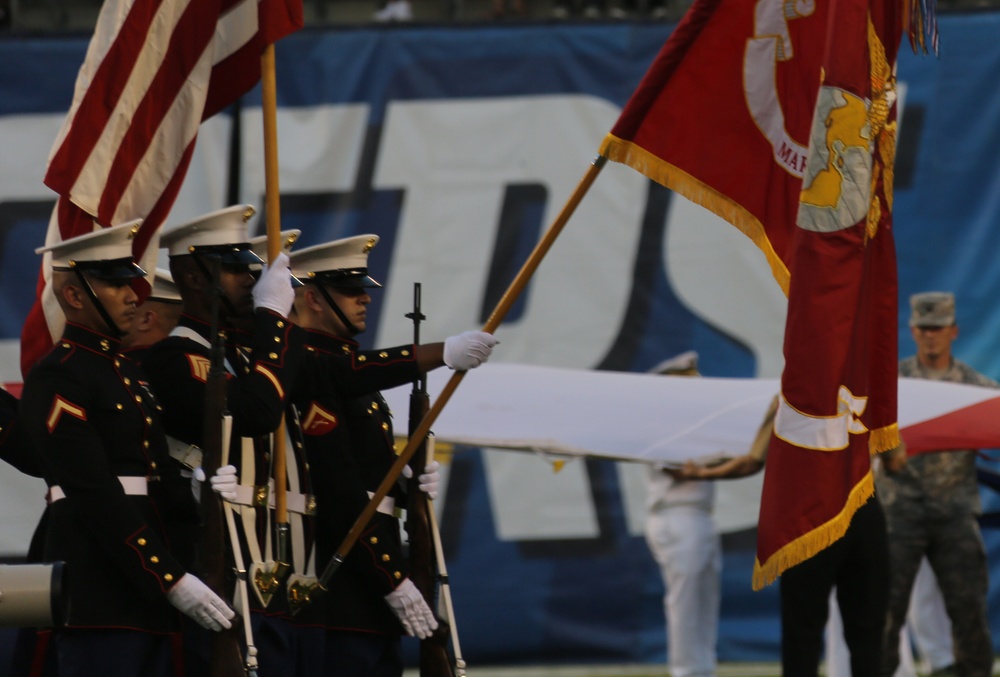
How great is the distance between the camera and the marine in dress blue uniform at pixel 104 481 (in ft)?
12.9

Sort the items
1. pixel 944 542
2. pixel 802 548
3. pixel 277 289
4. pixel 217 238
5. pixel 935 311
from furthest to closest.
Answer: pixel 935 311
pixel 944 542
pixel 217 238
pixel 277 289
pixel 802 548

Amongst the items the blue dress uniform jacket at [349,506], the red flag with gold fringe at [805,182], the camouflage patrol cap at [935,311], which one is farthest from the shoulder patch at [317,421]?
the camouflage patrol cap at [935,311]

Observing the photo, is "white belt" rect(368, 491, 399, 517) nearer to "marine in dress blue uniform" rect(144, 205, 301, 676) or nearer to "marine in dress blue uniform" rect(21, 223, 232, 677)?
"marine in dress blue uniform" rect(144, 205, 301, 676)

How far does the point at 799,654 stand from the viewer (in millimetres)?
5672

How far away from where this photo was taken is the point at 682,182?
15.3ft

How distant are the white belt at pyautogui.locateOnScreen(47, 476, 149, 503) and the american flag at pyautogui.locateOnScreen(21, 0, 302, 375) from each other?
72cm

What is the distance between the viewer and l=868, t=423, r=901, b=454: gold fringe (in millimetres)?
4719

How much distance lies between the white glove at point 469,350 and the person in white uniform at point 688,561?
3.10m

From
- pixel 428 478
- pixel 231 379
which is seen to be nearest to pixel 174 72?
pixel 231 379

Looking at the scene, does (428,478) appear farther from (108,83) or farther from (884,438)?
(108,83)

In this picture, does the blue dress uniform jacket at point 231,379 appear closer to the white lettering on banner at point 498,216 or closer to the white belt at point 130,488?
the white belt at point 130,488

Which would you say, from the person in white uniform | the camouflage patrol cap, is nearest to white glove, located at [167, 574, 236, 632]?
the person in white uniform

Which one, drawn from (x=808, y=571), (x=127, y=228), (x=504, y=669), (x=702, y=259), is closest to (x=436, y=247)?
(x=702, y=259)

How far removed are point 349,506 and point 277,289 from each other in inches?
27.2
